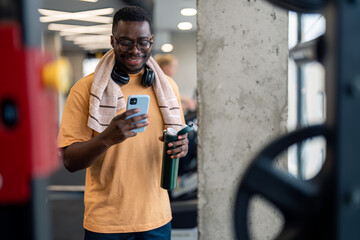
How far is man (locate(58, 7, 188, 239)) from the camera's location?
4.61 feet

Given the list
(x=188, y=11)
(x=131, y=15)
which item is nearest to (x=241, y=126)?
(x=131, y=15)

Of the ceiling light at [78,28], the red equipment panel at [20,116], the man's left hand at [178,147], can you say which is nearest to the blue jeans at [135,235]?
the man's left hand at [178,147]

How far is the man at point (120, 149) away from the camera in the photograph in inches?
55.3

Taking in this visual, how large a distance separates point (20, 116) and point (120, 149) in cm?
94

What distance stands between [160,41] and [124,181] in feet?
31.1

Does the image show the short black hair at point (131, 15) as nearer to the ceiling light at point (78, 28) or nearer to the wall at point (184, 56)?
the ceiling light at point (78, 28)

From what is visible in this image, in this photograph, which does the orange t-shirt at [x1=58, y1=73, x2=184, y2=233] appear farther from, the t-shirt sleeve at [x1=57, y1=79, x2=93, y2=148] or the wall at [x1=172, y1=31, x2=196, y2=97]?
the wall at [x1=172, y1=31, x2=196, y2=97]

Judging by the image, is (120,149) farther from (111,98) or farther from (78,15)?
(78,15)

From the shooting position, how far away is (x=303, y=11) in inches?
29.4

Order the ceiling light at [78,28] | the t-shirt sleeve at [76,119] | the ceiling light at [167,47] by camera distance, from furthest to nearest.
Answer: the ceiling light at [167,47] < the ceiling light at [78,28] < the t-shirt sleeve at [76,119]

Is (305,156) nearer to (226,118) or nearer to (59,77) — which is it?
(226,118)

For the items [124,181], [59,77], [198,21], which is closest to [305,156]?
[198,21]

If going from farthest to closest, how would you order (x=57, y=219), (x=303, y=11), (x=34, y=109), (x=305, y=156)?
(x=305, y=156), (x=57, y=219), (x=303, y=11), (x=34, y=109)

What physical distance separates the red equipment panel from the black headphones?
3.15 feet
